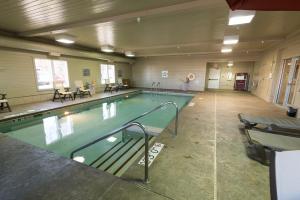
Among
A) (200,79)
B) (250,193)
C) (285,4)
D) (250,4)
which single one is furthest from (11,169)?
(200,79)

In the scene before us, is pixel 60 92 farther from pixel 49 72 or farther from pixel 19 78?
pixel 19 78

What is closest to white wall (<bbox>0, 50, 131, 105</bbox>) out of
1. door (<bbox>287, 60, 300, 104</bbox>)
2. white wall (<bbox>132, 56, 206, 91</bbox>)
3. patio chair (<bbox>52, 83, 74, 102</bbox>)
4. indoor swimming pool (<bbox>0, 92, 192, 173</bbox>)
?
patio chair (<bbox>52, 83, 74, 102</bbox>)

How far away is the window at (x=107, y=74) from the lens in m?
10.4

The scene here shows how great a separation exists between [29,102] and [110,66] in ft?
18.8

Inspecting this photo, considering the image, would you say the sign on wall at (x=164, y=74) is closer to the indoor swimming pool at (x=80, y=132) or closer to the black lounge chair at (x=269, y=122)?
the indoor swimming pool at (x=80, y=132)

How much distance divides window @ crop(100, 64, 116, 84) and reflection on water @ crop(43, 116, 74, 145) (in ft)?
18.0

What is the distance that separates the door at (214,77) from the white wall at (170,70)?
7.47ft

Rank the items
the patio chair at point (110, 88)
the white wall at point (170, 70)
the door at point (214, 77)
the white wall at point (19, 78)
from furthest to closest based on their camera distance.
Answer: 1. the door at point (214, 77)
2. the white wall at point (170, 70)
3. the patio chair at point (110, 88)
4. the white wall at point (19, 78)

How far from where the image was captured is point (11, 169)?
191cm

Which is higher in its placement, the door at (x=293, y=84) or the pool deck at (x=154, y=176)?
the door at (x=293, y=84)

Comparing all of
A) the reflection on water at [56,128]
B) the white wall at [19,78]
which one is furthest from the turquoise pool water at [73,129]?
the white wall at [19,78]

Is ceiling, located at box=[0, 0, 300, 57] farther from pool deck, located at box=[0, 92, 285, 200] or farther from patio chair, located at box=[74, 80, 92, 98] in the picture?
patio chair, located at box=[74, 80, 92, 98]

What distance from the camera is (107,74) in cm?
1077

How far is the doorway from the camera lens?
502 centimetres
